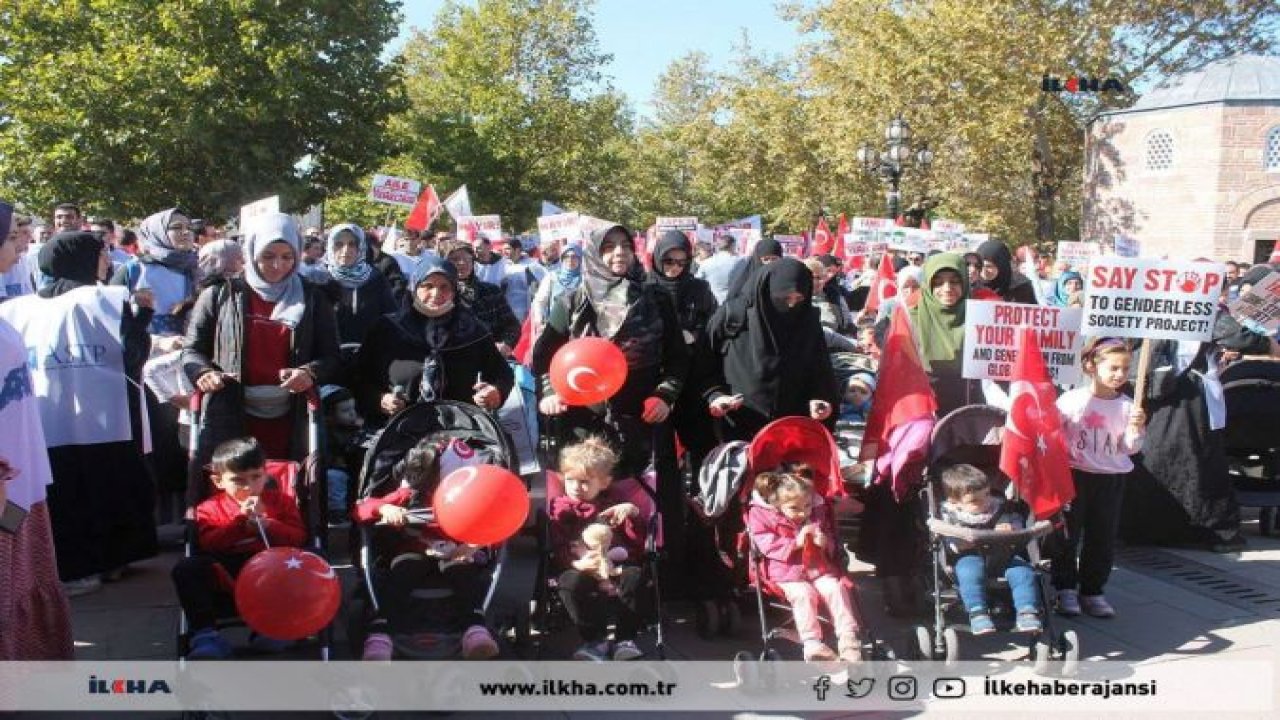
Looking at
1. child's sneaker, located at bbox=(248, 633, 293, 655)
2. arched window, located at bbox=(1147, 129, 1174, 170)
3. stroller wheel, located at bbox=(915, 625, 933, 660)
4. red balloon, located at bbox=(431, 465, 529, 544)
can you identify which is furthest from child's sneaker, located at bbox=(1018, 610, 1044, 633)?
arched window, located at bbox=(1147, 129, 1174, 170)

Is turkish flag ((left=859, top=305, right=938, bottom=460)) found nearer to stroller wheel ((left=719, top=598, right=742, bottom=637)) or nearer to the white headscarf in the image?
stroller wheel ((left=719, top=598, right=742, bottom=637))

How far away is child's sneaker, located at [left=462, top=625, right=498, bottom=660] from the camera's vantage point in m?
4.11

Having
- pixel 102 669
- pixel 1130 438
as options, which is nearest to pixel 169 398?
pixel 102 669

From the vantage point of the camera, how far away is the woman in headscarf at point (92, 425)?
5.09 m

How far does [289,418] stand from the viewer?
493 cm

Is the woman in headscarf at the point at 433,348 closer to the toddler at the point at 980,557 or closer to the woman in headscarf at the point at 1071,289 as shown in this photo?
the toddler at the point at 980,557

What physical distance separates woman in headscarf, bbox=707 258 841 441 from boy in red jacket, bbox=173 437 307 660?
2097 millimetres

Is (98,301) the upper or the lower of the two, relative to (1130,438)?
upper

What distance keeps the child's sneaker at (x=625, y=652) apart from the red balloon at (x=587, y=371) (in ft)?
3.53

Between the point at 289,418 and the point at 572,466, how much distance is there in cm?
143

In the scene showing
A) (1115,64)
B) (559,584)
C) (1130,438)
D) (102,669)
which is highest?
(1115,64)

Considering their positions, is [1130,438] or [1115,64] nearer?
[1130,438]

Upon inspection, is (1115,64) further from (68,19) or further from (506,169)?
(68,19)

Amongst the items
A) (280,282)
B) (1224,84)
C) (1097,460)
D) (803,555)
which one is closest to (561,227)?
(280,282)
